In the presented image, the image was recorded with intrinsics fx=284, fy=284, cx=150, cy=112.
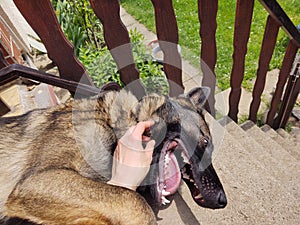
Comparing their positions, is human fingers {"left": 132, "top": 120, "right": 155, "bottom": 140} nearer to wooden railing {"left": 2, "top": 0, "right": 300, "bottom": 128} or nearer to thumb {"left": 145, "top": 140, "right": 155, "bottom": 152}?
thumb {"left": 145, "top": 140, "right": 155, "bottom": 152}

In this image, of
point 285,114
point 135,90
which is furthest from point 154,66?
point 285,114

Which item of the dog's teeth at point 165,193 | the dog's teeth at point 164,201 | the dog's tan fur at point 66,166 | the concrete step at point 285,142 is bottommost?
the concrete step at point 285,142

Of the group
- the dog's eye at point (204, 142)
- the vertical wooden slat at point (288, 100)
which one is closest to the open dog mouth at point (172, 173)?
the dog's eye at point (204, 142)

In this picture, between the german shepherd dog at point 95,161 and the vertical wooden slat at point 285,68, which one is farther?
the vertical wooden slat at point 285,68

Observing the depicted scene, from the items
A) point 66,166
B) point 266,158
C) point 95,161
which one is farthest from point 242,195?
point 66,166

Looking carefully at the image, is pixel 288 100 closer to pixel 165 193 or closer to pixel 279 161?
pixel 279 161

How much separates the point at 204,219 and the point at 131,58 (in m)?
1.29

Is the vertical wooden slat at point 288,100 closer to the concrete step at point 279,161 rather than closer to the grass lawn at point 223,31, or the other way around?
the concrete step at point 279,161

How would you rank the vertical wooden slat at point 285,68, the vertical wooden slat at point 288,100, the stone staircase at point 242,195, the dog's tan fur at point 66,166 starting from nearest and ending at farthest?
1. the dog's tan fur at point 66,166
2. the stone staircase at point 242,195
3. the vertical wooden slat at point 285,68
4. the vertical wooden slat at point 288,100

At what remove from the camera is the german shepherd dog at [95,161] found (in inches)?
57.8

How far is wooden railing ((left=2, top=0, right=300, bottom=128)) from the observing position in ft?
5.86

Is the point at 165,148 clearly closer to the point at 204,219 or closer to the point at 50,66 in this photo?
the point at 204,219

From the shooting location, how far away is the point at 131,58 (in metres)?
2.21

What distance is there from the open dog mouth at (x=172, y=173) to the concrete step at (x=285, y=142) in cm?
203
